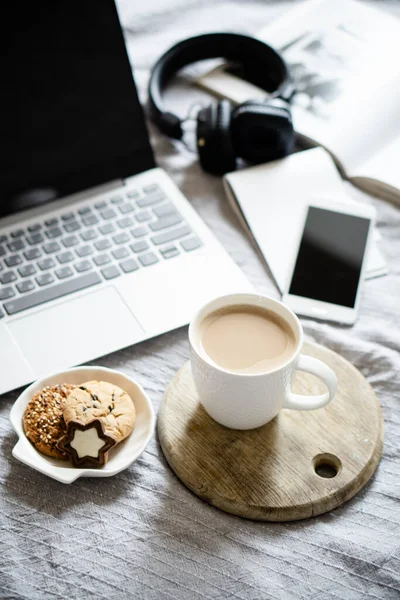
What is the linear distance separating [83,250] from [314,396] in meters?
0.32

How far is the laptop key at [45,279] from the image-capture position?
71cm

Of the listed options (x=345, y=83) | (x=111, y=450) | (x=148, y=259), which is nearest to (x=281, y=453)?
(x=111, y=450)

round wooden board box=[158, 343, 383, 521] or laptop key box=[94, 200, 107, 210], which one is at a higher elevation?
laptop key box=[94, 200, 107, 210]

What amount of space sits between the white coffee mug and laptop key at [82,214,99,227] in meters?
0.26

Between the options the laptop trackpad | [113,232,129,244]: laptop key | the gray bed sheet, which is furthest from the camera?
[113,232,129,244]: laptop key

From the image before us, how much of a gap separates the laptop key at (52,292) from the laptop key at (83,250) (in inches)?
1.3

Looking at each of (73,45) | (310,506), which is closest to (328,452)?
(310,506)

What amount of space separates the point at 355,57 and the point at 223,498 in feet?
2.28

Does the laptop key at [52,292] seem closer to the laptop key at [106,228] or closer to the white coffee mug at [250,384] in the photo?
the laptop key at [106,228]

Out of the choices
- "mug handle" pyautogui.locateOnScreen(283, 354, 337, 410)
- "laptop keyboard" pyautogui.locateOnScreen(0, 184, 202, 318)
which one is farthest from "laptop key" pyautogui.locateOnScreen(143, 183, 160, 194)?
"mug handle" pyautogui.locateOnScreen(283, 354, 337, 410)

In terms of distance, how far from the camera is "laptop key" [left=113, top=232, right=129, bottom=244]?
75 centimetres

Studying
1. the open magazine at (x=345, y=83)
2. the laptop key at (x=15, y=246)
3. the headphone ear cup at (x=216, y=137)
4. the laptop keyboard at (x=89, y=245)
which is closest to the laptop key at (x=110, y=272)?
the laptop keyboard at (x=89, y=245)

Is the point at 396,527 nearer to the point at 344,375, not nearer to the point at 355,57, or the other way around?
the point at 344,375

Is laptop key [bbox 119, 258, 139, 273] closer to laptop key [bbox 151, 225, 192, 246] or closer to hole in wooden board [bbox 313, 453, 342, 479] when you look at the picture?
laptop key [bbox 151, 225, 192, 246]
